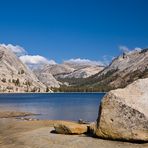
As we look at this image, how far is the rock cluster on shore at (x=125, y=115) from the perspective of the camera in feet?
103

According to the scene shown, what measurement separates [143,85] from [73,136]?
8733 mm

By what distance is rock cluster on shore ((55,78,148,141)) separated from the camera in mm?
31328

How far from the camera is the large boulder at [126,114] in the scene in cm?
3133

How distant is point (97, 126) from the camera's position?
3425 cm

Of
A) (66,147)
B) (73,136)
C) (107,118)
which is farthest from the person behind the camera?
(73,136)

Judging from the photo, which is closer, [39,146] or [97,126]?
[39,146]

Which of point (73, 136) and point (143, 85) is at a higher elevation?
point (143, 85)

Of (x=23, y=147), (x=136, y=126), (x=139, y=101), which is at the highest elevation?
(x=139, y=101)

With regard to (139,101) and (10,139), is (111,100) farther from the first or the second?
(10,139)

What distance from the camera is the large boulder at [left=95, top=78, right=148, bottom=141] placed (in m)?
31.3

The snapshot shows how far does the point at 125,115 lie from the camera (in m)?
32.2

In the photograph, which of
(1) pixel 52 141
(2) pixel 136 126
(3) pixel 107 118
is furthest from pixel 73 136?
(2) pixel 136 126

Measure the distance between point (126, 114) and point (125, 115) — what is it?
0.13 meters

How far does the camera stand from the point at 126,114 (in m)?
32.2
